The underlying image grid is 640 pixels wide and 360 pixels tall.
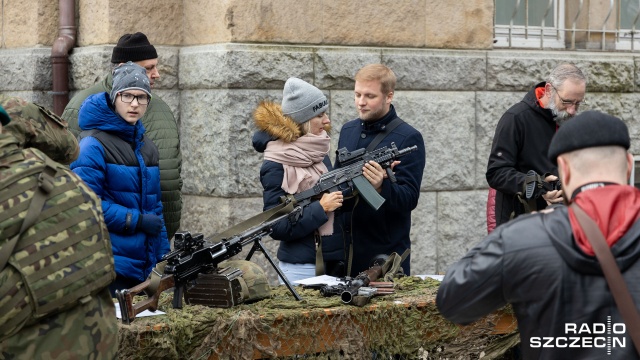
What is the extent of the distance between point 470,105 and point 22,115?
16.5ft

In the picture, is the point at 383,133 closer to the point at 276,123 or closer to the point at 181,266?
the point at 276,123

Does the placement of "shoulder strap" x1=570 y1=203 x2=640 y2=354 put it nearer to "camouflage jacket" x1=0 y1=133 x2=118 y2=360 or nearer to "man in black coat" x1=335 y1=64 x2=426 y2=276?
"camouflage jacket" x1=0 y1=133 x2=118 y2=360

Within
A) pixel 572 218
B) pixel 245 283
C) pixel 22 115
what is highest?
pixel 22 115

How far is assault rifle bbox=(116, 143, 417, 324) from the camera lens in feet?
14.4

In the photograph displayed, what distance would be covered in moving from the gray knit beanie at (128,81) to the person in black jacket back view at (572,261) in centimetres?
261

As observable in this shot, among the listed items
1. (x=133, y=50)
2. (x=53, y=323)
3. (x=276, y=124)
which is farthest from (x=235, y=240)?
(x=133, y=50)

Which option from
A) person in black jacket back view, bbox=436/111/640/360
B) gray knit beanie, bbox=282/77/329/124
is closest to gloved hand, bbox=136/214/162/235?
gray knit beanie, bbox=282/77/329/124

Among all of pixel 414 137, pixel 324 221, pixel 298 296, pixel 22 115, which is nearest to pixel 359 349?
pixel 298 296

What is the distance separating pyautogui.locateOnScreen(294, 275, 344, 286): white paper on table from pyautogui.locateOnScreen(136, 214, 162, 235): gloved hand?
0.72 meters

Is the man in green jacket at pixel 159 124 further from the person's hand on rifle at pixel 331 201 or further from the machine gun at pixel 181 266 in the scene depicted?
the machine gun at pixel 181 266

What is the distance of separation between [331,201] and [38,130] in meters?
1.89

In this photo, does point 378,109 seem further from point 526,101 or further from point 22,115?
point 22,115

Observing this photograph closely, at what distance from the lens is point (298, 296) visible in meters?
4.87

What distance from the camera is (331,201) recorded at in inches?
210
